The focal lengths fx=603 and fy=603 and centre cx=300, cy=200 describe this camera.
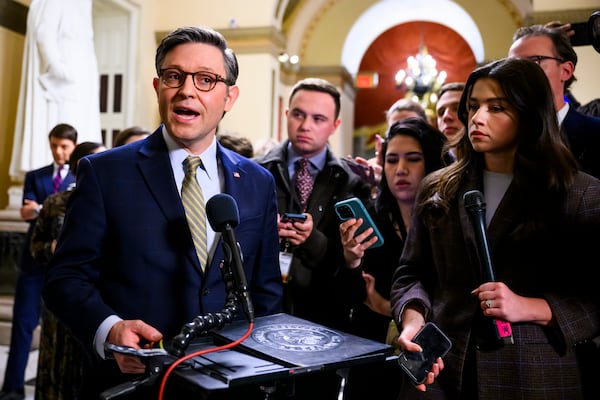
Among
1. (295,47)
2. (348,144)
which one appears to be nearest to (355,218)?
(295,47)

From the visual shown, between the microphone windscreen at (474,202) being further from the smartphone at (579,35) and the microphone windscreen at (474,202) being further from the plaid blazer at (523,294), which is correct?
the smartphone at (579,35)

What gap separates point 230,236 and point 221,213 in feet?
0.24

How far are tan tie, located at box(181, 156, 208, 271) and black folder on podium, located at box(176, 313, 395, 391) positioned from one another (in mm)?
305

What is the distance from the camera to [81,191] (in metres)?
1.65

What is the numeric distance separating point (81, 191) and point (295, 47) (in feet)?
35.6

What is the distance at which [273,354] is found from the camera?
121cm

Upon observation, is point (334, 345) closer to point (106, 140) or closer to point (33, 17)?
point (33, 17)

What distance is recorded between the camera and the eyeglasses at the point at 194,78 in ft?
5.61

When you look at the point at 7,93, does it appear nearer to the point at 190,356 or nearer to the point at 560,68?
the point at 560,68

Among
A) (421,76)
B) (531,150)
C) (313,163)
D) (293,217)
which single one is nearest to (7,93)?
(313,163)

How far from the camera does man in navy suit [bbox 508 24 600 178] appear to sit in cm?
229

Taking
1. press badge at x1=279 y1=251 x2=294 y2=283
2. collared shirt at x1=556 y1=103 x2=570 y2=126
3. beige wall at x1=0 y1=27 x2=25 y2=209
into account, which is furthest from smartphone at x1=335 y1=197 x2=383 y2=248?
beige wall at x1=0 y1=27 x2=25 y2=209

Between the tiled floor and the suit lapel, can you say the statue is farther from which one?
the suit lapel

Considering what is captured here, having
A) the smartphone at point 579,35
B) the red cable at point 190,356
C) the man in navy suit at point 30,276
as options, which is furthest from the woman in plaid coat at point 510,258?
A: the man in navy suit at point 30,276
